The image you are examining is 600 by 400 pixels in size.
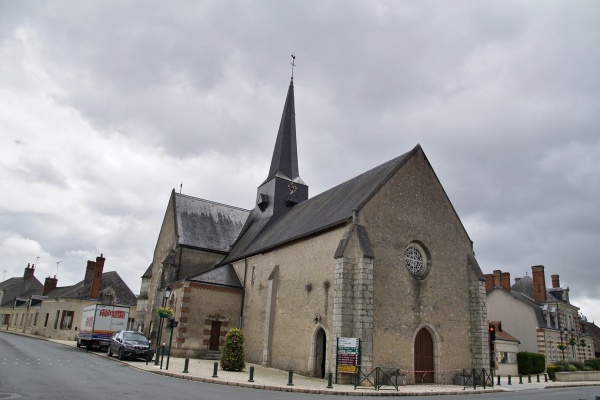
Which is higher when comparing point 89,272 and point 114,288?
point 89,272

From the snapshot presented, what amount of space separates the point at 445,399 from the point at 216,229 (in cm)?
2220

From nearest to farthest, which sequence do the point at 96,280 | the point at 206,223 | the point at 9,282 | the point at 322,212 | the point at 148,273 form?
1. the point at 322,212
2. the point at 206,223
3. the point at 148,273
4. the point at 96,280
5. the point at 9,282

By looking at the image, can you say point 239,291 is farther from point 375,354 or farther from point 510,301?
point 510,301

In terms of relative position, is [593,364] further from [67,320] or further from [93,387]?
[67,320]

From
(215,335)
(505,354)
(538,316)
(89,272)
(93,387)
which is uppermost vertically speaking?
(89,272)

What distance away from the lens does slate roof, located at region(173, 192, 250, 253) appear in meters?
31.0

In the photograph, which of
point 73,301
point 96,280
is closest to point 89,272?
point 96,280

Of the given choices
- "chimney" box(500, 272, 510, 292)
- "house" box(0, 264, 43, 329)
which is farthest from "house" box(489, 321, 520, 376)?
"house" box(0, 264, 43, 329)

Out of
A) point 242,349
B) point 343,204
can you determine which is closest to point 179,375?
point 242,349

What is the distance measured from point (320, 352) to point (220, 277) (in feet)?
32.1

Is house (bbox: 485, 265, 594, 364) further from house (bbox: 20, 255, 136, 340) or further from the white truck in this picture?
house (bbox: 20, 255, 136, 340)

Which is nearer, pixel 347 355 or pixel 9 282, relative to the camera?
pixel 347 355

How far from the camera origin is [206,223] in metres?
32.9

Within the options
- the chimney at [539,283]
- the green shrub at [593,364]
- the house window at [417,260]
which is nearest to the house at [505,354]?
the chimney at [539,283]
